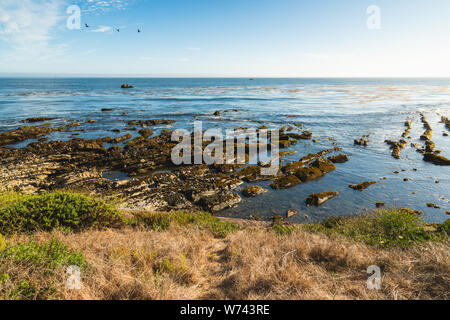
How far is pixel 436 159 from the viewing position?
708 inches

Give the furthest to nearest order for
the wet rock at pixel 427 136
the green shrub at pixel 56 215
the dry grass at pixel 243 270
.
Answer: the wet rock at pixel 427 136 < the green shrub at pixel 56 215 < the dry grass at pixel 243 270

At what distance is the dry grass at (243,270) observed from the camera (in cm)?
419

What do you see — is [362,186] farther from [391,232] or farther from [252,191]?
[391,232]

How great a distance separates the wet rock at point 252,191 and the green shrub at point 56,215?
731cm

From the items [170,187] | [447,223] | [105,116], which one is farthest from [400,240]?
[105,116]

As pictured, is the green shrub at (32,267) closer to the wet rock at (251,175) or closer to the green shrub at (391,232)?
the green shrub at (391,232)

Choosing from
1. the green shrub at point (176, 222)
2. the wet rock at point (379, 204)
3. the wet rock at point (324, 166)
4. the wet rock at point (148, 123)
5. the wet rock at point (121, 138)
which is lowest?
the wet rock at point (379, 204)

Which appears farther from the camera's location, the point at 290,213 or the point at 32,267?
the point at 290,213

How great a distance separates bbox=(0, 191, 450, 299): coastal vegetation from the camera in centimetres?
420

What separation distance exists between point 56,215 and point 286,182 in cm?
1191

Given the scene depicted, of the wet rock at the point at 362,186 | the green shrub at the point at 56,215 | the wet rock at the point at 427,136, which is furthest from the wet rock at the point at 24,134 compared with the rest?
the wet rock at the point at 427,136

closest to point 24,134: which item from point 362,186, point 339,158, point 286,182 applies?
point 286,182

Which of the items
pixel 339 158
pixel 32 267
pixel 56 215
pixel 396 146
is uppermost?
pixel 396 146
